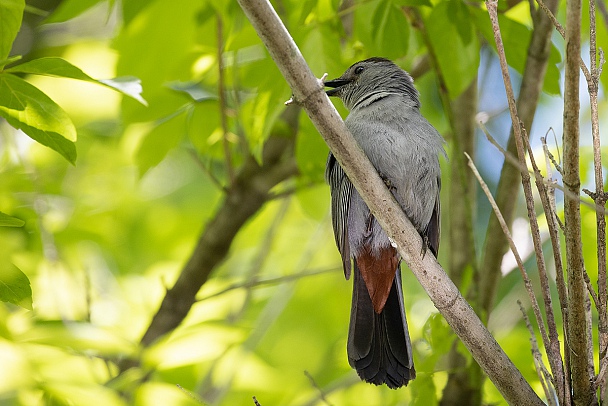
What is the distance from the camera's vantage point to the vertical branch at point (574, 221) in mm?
1634

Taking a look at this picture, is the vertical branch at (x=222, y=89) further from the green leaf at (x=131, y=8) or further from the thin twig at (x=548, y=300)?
the thin twig at (x=548, y=300)

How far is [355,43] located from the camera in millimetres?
3260

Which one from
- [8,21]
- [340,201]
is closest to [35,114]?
[8,21]

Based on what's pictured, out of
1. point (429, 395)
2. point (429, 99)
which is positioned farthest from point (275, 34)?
point (429, 99)

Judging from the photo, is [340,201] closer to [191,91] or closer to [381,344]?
[381,344]

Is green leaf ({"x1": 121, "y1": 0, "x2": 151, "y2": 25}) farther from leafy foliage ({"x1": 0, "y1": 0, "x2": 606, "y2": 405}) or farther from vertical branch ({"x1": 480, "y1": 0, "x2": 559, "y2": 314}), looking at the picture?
vertical branch ({"x1": 480, "y1": 0, "x2": 559, "y2": 314})

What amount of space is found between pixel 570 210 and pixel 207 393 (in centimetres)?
281

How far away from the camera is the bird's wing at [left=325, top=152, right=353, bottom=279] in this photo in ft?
9.94

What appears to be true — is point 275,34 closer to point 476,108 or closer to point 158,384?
point 158,384

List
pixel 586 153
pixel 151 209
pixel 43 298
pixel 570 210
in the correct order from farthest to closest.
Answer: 1. pixel 151 209
2. pixel 43 298
3. pixel 586 153
4. pixel 570 210

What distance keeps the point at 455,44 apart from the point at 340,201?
82 cm

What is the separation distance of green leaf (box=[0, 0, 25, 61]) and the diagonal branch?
699 millimetres

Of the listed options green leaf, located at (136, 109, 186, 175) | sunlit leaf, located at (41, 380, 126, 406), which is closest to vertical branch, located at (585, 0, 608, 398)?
sunlit leaf, located at (41, 380, 126, 406)

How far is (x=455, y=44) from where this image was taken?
2895 mm
